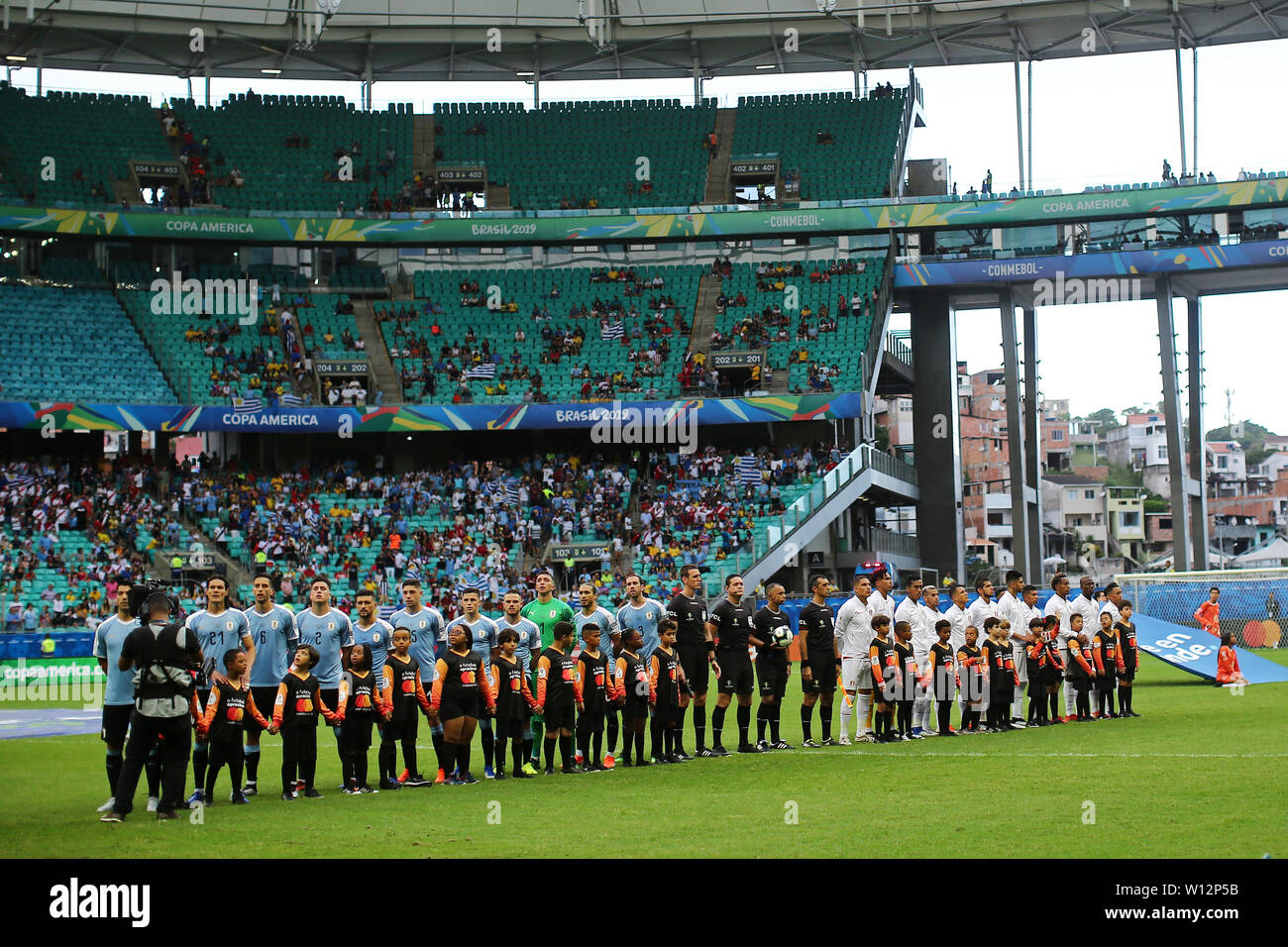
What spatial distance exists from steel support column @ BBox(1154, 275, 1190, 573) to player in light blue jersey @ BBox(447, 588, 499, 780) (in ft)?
126

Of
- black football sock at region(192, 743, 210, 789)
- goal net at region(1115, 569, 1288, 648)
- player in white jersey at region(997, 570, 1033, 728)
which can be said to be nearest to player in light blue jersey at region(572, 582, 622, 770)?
black football sock at region(192, 743, 210, 789)

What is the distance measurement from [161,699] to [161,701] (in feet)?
0.07

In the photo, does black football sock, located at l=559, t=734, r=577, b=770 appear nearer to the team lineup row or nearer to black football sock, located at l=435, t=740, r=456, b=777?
the team lineup row

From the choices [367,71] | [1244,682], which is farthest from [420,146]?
[1244,682]

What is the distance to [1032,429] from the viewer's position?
5159 centimetres

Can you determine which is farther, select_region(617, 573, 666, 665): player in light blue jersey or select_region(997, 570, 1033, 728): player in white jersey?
select_region(997, 570, 1033, 728): player in white jersey

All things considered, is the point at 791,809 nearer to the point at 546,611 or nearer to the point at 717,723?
the point at 717,723

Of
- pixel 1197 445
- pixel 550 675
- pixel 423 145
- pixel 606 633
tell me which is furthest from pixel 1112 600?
pixel 423 145

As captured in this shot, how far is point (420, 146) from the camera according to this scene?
2147 inches

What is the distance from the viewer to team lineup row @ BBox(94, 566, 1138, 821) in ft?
42.7

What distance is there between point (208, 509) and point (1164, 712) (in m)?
30.3

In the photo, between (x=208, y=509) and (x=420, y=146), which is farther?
(x=420, y=146)

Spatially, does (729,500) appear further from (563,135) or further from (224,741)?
(224,741)

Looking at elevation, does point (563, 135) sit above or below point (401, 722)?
above
